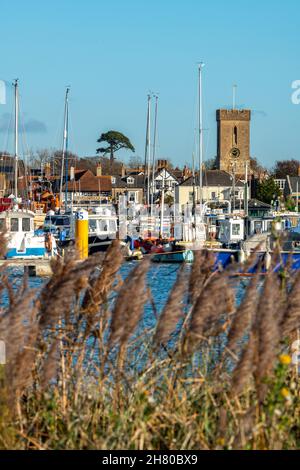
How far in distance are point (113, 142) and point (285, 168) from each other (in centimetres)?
2494

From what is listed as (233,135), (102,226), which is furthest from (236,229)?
(233,135)

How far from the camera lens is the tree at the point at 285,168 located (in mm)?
154750

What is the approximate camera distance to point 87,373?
29.2ft

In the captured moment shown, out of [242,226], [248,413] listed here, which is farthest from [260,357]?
[242,226]

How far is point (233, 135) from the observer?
184m

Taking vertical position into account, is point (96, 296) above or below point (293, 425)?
above

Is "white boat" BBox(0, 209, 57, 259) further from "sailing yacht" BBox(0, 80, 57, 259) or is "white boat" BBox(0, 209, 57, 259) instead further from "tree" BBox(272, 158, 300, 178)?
"tree" BBox(272, 158, 300, 178)

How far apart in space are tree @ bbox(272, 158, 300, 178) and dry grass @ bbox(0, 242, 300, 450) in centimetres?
14486

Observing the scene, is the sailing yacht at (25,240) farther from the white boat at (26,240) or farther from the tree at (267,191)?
the tree at (267,191)
